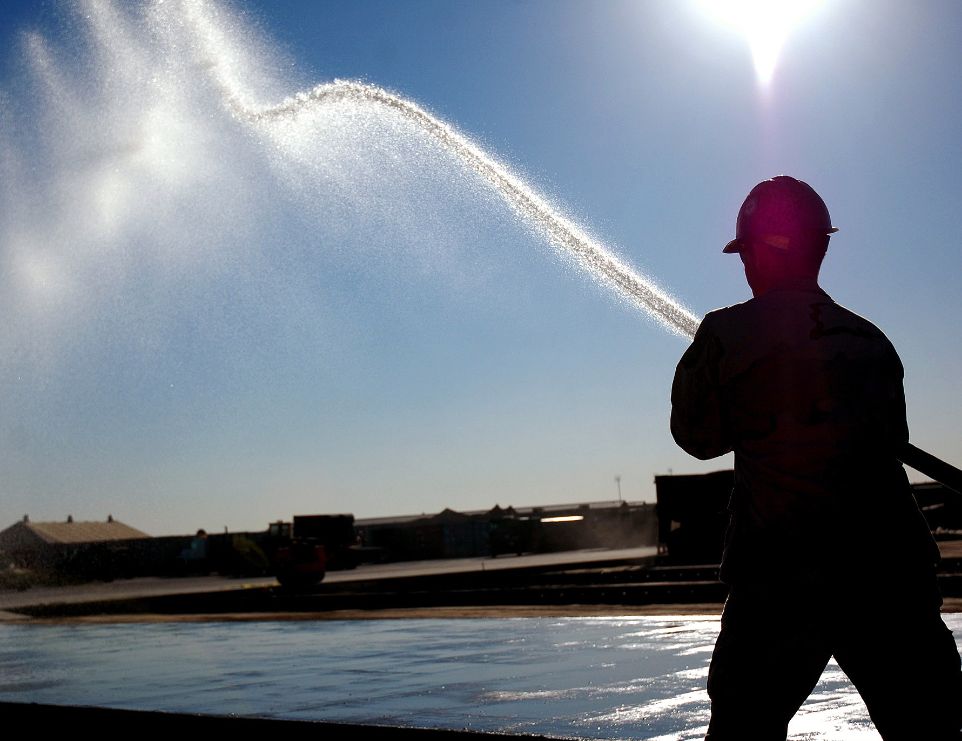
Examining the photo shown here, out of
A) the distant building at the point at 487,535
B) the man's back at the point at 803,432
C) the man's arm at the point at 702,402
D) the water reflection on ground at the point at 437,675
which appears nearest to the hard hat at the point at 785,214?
the man's back at the point at 803,432

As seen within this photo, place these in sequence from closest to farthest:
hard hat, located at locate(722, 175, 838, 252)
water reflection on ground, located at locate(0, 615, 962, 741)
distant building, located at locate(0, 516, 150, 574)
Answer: hard hat, located at locate(722, 175, 838, 252)
water reflection on ground, located at locate(0, 615, 962, 741)
distant building, located at locate(0, 516, 150, 574)

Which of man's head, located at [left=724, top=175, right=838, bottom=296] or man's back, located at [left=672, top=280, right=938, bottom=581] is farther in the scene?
man's head, located at [left=724, top=175, right=838, bottom=296]

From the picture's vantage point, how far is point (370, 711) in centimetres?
704

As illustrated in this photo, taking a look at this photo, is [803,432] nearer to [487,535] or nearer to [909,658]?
[909,658]

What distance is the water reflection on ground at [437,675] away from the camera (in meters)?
6.45

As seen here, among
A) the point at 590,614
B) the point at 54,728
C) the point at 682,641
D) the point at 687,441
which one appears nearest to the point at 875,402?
the point at 687,441

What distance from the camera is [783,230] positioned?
10.0 feet

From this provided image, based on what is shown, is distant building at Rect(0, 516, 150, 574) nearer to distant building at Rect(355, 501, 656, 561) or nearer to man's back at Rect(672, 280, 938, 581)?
distant building at Rect(355, 501, 656, 561)

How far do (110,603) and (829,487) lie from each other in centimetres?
2513

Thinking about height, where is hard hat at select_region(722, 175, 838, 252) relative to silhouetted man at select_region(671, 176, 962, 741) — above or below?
→ above

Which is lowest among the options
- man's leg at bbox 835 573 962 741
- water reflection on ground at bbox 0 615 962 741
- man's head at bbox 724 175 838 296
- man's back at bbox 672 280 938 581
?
water reflection on ground at bbox 0 615 962 741

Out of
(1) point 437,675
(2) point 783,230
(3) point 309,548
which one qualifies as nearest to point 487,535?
(3) point 309,548

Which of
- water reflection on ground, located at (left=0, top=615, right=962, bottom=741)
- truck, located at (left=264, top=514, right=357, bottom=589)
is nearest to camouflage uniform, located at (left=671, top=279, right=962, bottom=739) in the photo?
water reflection on ground, located at (left=0, top=615, right=962, bottom=741)

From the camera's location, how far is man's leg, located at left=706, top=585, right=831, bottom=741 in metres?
2.72
